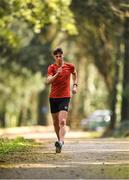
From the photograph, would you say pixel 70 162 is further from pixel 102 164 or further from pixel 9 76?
pixel 9 76

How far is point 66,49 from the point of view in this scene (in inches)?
1924

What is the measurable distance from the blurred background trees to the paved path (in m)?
13.6

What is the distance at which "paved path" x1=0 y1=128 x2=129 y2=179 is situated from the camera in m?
10.3

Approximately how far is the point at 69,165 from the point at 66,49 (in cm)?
3759

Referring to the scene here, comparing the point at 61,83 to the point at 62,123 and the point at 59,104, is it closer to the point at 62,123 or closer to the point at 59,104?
the point at 59,104

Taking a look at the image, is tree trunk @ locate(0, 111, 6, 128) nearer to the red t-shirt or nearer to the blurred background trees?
the blurred background trees

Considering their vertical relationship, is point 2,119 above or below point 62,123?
below

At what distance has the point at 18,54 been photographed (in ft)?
143

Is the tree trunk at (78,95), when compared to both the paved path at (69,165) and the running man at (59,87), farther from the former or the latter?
the paved path at (69,165)

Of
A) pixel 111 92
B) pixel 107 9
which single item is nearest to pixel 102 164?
pixel 107 9

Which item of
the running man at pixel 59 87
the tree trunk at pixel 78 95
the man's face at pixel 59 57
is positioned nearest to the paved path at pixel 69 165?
the running man at pixel 59 87

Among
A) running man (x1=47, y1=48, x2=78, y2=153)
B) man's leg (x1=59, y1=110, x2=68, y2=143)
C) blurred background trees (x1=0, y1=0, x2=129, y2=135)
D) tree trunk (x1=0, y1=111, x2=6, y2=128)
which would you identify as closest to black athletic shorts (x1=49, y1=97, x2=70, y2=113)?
running man (x1=47, y1=48, x2=78, y2=153)

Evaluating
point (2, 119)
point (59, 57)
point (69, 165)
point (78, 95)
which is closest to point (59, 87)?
point (59, 57)

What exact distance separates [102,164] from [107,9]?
60.7 feet
